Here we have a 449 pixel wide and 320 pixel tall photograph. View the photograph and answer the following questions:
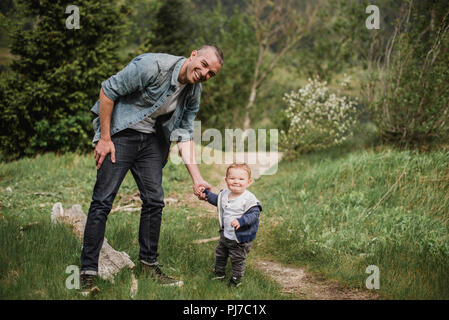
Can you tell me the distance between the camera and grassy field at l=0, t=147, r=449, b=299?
332 cm

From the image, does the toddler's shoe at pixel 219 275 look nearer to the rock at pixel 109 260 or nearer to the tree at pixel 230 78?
the rock at pixel 109 260

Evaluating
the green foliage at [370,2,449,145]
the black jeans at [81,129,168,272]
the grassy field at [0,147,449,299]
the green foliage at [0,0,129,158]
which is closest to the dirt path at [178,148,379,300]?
the grassy field at [0,147,449,299]

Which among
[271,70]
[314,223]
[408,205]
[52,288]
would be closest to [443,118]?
[408,205]

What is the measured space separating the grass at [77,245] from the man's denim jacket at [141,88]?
1185mm

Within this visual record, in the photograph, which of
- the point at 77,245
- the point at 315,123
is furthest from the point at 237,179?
the point at 315,123

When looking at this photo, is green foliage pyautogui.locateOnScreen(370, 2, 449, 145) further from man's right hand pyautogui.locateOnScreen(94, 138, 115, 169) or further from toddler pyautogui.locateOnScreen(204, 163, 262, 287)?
man's right hand pyautogui.locateOnScreen(94, 138, 115, 169)

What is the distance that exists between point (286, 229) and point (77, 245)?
A: 8.32 feet

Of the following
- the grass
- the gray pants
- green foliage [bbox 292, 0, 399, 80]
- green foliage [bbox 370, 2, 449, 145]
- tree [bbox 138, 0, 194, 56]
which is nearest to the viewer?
the grass

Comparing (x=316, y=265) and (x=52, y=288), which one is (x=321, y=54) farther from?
(x=52, y=288)

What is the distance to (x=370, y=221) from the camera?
201 inches

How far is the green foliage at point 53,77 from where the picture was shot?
8.95 metres

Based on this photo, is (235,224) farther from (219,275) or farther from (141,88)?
(141,88)

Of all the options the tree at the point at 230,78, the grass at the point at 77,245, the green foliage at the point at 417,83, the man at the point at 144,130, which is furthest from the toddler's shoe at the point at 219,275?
the tree at the point at 230,78
